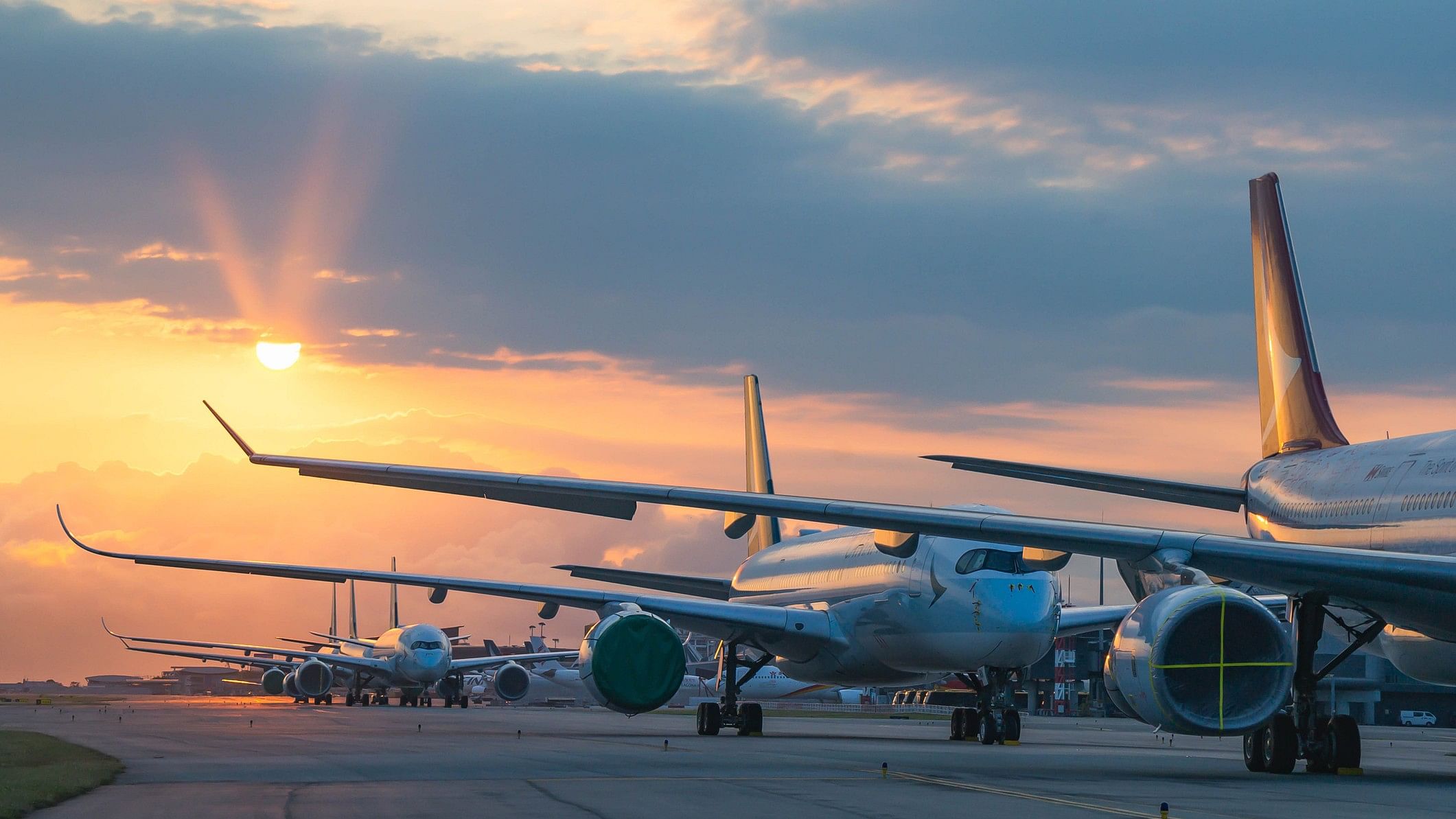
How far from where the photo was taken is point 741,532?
119 ft

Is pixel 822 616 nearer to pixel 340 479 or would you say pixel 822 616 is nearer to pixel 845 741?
pixel 845 741

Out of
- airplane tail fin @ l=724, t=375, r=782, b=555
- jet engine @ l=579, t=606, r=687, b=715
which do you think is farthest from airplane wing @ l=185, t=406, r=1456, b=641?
airplane tail fin @ l=724, t=375, r=782, b=555

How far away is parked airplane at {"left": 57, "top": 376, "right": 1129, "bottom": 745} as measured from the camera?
24625 mm

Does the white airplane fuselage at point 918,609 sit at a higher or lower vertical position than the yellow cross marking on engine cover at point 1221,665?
higher

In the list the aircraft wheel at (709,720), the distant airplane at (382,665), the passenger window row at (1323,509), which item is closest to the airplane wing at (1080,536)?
the passenger window row at (1323,509)

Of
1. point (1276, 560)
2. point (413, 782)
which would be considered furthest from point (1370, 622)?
point (413, 782)

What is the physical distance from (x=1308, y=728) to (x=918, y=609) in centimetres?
1138

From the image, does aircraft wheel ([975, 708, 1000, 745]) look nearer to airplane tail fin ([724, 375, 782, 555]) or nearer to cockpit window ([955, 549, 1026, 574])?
cockpit window ([955, 549, 1026, 574])

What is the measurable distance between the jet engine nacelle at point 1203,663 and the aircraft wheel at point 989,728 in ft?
42.2

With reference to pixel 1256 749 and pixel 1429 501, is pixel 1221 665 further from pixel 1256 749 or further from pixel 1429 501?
pixel 1429 501

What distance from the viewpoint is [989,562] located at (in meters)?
27.1

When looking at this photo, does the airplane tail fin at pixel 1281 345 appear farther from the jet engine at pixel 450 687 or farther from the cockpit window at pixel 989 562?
the jet engine at pixel 450 687

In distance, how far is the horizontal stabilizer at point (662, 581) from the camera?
32688 mm

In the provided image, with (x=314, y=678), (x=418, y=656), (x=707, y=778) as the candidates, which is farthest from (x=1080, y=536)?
(x=314, y=678)
